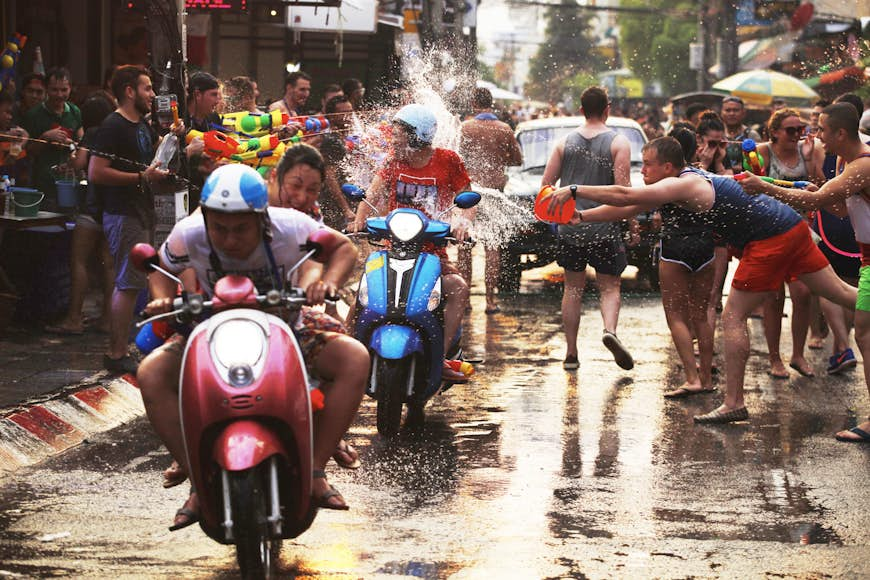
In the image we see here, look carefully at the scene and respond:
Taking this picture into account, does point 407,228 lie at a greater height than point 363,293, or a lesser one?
greater

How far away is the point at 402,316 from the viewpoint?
889 centimetres

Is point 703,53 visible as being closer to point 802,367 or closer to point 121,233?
point 802,367

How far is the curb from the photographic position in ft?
27.1

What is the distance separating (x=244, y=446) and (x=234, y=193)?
3.27 feet

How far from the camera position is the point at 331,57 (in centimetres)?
2795

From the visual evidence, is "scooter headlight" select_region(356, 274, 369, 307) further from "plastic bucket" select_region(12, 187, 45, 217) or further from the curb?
"plastic bucket" select_region(12, 187, 45, 217)

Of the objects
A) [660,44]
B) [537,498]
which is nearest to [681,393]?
[537,498]

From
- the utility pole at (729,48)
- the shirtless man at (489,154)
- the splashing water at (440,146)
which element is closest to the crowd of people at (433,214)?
the splashing water at (440,146)

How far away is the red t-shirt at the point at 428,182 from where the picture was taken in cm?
991

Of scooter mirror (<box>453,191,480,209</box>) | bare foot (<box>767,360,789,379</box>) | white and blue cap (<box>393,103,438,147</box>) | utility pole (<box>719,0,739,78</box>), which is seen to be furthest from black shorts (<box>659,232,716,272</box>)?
utility pole (<box>719,0,739,78</box>)

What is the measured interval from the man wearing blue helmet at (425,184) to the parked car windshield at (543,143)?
28.0 feet

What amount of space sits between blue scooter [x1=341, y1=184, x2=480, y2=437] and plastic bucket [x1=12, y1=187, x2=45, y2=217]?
11.6 ft

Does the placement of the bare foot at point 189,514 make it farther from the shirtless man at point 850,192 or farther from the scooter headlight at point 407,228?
the shirtless man at point 850,192

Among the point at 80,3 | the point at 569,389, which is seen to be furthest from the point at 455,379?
the point at 80,3
